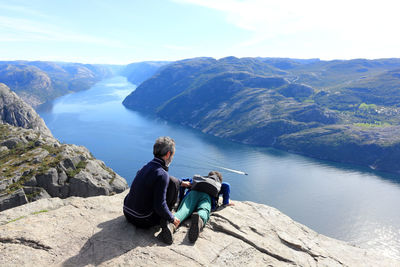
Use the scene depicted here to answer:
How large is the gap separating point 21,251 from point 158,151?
5.23m

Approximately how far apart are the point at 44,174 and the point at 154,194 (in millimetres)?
73470

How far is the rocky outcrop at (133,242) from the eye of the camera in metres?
7.92

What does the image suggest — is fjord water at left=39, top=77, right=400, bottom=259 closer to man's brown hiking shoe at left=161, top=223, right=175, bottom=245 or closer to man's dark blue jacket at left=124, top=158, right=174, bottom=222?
man's brown hiking shoe at left=161, top=223, right=175, bottom=245

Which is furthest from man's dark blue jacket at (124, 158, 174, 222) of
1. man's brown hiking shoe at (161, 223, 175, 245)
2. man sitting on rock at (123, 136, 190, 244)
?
man's brown hiking shoe at (161, 223, 175, 245)

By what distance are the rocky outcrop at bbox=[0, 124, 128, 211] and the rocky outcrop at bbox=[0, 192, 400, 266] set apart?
2411 inches

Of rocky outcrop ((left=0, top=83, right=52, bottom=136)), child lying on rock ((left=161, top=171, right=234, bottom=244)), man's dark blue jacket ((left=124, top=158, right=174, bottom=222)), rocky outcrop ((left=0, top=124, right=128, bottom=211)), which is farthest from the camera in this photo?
rocky outcrop ((left=0, top=83, right=52, bottom=136))

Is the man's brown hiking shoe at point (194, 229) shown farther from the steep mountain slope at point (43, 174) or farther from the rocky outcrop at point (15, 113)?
the rocky outcrop at point (15, 113)

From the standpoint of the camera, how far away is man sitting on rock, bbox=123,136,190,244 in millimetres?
8844

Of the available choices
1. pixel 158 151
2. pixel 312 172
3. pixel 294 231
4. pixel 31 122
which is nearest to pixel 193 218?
pixel 158 151

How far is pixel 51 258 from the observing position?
7680 mm

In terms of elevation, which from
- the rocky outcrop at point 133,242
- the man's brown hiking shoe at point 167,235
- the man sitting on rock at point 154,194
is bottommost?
the rocky outcrop at point 133,242

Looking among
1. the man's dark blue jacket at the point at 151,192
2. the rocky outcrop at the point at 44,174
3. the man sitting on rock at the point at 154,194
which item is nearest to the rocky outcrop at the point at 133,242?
the man sitting on rock at the point at 154,194

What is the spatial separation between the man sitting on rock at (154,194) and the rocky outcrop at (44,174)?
6434 centimetres

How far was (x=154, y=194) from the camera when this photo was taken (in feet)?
29.1
